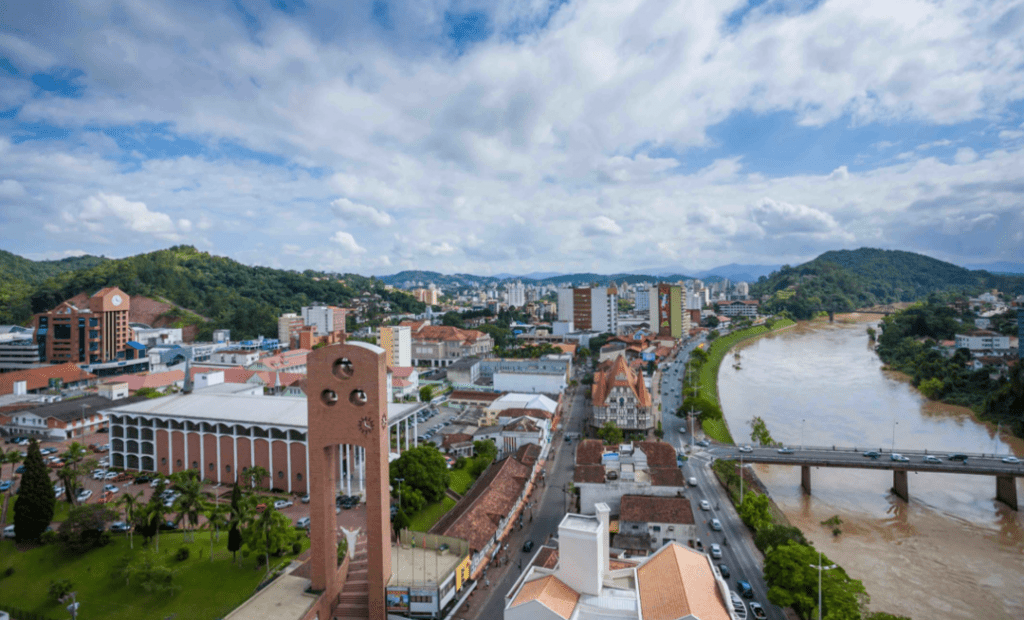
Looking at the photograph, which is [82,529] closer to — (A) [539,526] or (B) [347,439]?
(B) [347,439]

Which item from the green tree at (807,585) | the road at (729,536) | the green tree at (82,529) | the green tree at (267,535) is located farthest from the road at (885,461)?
the green tree at (82,529)

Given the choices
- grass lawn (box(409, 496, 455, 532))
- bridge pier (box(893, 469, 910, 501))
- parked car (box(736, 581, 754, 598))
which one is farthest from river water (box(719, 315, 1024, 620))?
grass lawn (box(409, 496, 455, 532))

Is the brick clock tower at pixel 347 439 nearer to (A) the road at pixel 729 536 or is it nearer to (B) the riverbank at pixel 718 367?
(A) the road at pixel 729 536

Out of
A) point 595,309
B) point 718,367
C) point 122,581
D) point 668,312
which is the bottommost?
point 122,581

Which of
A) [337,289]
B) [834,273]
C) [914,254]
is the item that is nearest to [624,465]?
[337,289]

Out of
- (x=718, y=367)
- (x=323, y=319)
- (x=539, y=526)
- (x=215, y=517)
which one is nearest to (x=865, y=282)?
(x=718, y=367)
